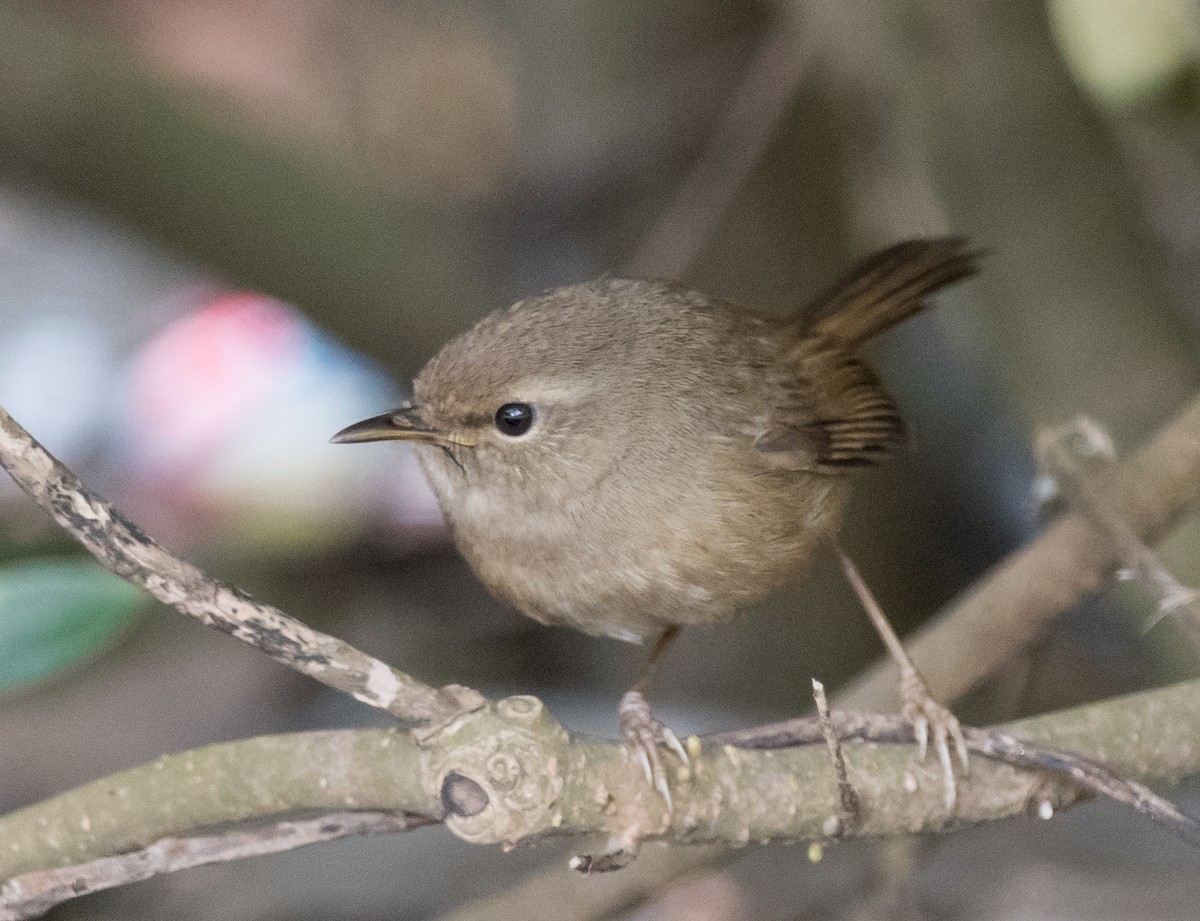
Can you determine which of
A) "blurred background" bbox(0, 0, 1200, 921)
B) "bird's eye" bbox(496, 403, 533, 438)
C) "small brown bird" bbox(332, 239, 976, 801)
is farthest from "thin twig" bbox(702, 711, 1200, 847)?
"blurred background" bbox(0, 0, 1200, 921)

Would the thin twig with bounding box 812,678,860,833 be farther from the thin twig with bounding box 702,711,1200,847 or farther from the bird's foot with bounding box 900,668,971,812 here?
the bird's foot with bounding box 900,668,971,812

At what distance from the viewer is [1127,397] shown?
2.75 m

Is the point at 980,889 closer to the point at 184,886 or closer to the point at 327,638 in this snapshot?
the point at 184,886

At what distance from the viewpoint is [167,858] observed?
138cm

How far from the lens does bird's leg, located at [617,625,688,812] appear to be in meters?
1.44

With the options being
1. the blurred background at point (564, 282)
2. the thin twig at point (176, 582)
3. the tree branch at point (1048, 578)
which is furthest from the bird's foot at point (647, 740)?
the blurred background at point (564, 282)

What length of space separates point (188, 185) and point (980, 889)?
7.13ft

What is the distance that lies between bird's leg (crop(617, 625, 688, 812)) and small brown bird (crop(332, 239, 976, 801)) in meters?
0.01

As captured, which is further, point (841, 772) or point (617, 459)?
point (617, 459)

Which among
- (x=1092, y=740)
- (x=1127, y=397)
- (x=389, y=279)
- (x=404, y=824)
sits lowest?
(x=1092, y=740)

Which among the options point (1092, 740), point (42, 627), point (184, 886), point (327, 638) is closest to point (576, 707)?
point (184, 886)

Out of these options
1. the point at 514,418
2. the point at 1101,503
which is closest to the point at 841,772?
the point at 514,418

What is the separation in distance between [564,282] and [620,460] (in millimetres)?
1468

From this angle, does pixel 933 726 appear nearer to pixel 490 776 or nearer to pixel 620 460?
pixel 620 460
